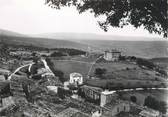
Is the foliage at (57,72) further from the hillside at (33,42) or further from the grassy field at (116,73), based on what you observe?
the hillside at (33,42)

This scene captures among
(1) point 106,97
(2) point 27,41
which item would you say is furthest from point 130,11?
(2) point 27,41

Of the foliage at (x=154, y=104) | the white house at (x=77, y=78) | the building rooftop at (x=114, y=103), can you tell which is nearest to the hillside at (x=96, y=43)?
the white house at (x=77, y=78)

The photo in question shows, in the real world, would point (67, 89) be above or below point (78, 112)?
above

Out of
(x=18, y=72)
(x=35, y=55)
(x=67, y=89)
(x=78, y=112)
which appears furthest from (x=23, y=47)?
(x=78, y=112)

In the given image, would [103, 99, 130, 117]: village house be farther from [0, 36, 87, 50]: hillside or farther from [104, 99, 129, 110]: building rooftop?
[0, 36, 87, 50]: hillside

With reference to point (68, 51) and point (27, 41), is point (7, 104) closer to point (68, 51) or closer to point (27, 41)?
point (68, 51)

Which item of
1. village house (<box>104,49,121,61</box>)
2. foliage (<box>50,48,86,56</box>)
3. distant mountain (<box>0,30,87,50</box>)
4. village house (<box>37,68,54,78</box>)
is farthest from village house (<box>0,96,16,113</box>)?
village house (<box>104,49,121,61</box>)

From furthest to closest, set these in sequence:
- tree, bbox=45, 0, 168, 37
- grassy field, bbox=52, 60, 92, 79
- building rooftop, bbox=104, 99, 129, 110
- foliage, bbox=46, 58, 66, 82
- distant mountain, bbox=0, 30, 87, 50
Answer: distant mountain, bbox=0, 30, 87, 50
grassy field, bbox=52, 60, 92, 79
foliage, bbox=46, 58, 66, 82
building rooftop, bbox=104, 99, 129, 110
tree, bbox=45, 0, 168, 37

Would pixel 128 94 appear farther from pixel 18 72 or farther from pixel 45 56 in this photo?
pixel 18 72
